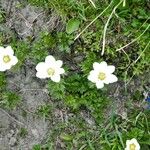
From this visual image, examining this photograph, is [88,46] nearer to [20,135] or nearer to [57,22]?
[57,22]

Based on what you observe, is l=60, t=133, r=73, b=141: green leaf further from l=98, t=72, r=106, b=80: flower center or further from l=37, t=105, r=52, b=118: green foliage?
l=98, t=72, r=106, b=80: flower center

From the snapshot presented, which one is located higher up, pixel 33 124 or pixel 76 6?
pixel 76 6

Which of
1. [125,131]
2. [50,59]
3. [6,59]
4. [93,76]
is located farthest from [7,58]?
[125,131]

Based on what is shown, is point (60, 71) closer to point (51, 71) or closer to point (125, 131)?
point (51, 71)

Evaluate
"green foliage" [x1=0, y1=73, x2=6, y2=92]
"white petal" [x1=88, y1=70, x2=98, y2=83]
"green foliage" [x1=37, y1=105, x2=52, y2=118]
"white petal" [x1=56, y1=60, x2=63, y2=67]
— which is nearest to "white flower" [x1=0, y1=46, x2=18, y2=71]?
"green foliage" [x1=0, y1=73, x2=6, y2=92]

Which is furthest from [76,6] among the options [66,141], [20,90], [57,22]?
[66,141]
